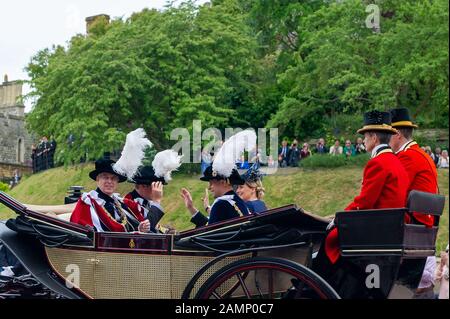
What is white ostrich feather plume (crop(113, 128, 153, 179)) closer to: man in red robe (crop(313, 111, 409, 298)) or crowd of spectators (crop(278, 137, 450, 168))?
man in red robe (crop(313, 111, 409, 298))

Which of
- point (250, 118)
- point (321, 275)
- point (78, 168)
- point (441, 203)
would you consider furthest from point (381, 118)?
point (78, 168)

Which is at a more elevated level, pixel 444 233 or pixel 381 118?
pixel 381 118

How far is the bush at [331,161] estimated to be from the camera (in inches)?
1296

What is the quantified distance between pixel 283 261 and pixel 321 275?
23.4 inches

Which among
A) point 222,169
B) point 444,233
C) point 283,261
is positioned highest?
point 222,169

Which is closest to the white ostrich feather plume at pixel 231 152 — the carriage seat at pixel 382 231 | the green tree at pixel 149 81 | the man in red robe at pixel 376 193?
the man in red robe at pixel 376 193

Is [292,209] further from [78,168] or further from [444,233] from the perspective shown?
[78,168]

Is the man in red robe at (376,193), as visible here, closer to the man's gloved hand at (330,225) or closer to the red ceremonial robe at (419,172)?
the man's gloved hand at (330,225)

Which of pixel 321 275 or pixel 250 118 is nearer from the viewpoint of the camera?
pixel 321 275

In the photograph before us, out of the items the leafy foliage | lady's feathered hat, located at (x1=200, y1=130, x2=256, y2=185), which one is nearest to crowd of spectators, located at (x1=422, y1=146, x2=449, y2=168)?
the leafy foliage

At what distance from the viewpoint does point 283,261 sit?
22.1 ft
